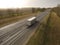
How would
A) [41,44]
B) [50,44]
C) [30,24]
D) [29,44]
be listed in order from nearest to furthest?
[29,44], [41,44], [50,44], [30,24]

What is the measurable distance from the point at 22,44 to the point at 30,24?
18.1 meters

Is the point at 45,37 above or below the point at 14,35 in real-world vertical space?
below

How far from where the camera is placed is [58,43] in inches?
1020

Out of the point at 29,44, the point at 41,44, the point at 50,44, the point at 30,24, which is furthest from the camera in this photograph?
the point at 30,24

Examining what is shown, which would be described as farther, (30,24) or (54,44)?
(30,24)

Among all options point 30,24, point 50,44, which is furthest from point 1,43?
point 30,24

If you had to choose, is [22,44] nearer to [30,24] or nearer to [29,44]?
[29,44]

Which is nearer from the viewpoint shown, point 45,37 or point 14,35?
point 14,35

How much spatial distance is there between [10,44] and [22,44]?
6.44 feet

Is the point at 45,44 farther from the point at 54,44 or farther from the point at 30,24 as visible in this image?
the point at 30,24

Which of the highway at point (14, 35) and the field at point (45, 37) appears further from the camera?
the field at point (45, 37)

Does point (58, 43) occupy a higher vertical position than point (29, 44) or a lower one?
lower

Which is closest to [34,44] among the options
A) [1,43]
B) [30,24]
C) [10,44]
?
[10,44]

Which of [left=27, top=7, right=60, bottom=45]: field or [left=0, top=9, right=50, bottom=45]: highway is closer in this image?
[left=0, top=9, right=50, bottom=45]: highway
